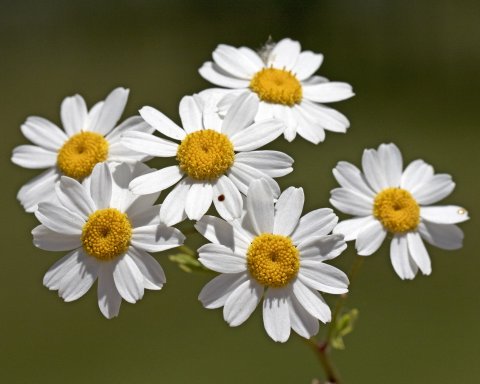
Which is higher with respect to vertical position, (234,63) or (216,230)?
(234,63)

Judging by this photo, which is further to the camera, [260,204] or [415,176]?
[415,176]

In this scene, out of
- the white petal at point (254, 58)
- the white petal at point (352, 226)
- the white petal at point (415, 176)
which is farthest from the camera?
the white petal at point (254, 58)

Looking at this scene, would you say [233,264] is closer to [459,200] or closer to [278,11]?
[459,200]

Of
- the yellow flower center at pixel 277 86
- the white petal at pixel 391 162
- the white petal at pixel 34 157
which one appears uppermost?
the yellow flower center at pixel 277 86

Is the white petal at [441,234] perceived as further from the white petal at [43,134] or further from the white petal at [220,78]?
the white petal at [43,134]

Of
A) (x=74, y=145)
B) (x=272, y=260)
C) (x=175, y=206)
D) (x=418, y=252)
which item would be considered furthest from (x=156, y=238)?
(x=418, y=252)

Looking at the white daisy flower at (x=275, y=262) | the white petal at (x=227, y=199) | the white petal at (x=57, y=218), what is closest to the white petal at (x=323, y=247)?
the white daisy flower at (x=275, y=262)

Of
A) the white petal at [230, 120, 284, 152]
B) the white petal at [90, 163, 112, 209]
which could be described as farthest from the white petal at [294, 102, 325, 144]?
the white petal at [90, 163, 112, 209]

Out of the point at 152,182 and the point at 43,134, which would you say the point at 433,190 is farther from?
the point at 43,134
